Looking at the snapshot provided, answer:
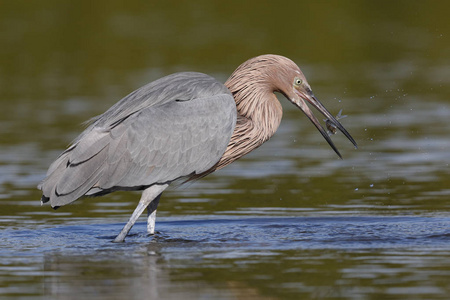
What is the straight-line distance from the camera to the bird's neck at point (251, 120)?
11.4 meters

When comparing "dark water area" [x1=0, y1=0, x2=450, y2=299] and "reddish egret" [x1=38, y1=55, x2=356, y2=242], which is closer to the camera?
"dark water area" [x1=0, y1=0, x2=450, y2=299]

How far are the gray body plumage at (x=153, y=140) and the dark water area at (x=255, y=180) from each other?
0.65m

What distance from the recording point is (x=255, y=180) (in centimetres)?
1398

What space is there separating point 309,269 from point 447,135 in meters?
7.79

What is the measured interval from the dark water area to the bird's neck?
82 cm

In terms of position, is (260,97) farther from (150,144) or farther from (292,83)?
(150,144)

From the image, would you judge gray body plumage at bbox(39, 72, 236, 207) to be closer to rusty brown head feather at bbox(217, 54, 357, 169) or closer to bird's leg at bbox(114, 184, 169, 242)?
bird's leg at bbox(114, 184, 169, 242)

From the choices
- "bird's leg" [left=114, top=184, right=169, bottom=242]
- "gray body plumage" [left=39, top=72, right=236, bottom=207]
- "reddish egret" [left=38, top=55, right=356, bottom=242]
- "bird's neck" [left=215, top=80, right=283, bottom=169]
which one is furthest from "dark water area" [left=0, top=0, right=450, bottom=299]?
"bird's neck" [left=215, top=80, right=283, bottom=169]

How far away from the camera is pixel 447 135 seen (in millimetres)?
16391

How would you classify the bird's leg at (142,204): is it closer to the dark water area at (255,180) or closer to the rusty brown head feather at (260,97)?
the dark water area at (255,180)

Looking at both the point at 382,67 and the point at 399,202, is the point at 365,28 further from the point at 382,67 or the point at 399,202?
the point at 399,202

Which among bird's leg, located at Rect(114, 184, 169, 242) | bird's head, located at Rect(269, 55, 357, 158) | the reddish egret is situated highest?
bird's head, located at Rect(269, 55, 357, 158)

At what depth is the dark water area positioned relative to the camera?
8859 millimetres

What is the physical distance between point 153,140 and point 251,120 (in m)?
1.11
